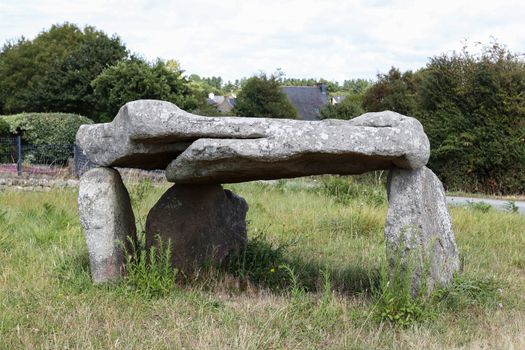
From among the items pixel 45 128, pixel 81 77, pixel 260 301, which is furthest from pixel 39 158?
pixel 260 301

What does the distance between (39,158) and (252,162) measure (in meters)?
15.2

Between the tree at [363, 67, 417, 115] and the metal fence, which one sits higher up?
the tree at [363, 67, 417, 115]

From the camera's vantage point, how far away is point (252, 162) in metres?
4.50

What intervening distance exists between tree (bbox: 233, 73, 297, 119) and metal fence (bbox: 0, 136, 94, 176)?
1002cm

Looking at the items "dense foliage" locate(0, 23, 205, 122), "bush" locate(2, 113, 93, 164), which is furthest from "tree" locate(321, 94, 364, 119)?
"bush" locate(2, 113, 93, 164)

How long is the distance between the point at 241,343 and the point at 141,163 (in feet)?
7.13

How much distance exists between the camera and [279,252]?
587 cm

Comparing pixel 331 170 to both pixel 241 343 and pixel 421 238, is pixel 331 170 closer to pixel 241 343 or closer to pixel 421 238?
pixel 421 238

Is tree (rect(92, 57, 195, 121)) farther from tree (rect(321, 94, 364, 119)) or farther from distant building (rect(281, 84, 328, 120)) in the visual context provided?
distant building (rect(281, 84, 328, 120))

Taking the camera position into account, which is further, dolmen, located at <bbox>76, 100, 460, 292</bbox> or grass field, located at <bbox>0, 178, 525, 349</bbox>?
dolmen, located at <bbox>76, 100, 460, 292</bbox>

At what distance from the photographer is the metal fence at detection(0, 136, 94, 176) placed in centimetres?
1612

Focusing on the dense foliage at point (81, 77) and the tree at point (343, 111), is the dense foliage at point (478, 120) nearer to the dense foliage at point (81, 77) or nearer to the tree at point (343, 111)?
the tree at point (343, 111)

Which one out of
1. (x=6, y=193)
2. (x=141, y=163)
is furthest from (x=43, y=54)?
(x=141, y=163)

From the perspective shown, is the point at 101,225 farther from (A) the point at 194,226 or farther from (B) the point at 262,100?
(B) the point at 262,100
